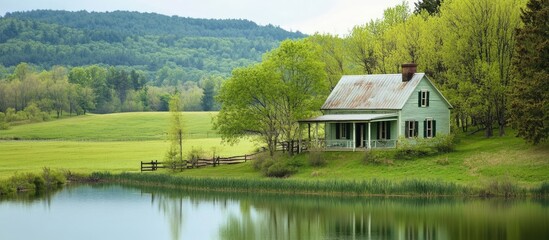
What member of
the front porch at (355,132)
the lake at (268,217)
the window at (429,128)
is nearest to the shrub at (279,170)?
the front porch at (355,132)

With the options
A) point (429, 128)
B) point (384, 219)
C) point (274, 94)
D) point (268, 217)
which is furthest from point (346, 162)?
point (384, 219)

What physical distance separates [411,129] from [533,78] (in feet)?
42.2

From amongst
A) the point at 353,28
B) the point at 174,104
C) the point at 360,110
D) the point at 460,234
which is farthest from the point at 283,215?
the point at 353,28

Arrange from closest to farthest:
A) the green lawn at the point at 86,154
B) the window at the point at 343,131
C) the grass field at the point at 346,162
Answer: the grass field at the point at 346,162 → the window at the point at 343,131 → the green lawn at the point at 86,154

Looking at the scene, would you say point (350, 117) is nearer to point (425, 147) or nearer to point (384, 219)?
point (425, 147)

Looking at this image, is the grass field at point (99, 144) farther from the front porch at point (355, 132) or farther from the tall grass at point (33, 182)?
the front porch at point (355, 132)

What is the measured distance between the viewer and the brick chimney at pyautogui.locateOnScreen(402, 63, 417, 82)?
70625 millimetres

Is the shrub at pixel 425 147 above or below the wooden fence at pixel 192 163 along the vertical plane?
above

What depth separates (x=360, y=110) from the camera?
7112 centimetres

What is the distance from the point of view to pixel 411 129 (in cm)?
7019

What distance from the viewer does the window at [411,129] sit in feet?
229

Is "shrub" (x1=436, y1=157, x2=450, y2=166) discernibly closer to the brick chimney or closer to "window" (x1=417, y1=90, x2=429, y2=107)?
"window" (x1=417, y1=90, x2=429, y2=107)

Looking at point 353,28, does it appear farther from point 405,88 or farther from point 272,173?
point 272,173

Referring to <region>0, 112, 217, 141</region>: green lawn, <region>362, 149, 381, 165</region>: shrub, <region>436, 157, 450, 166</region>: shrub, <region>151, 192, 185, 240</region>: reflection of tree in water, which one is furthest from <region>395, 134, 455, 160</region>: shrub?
<region>0, 112, 217, 141</region>: green lawn
